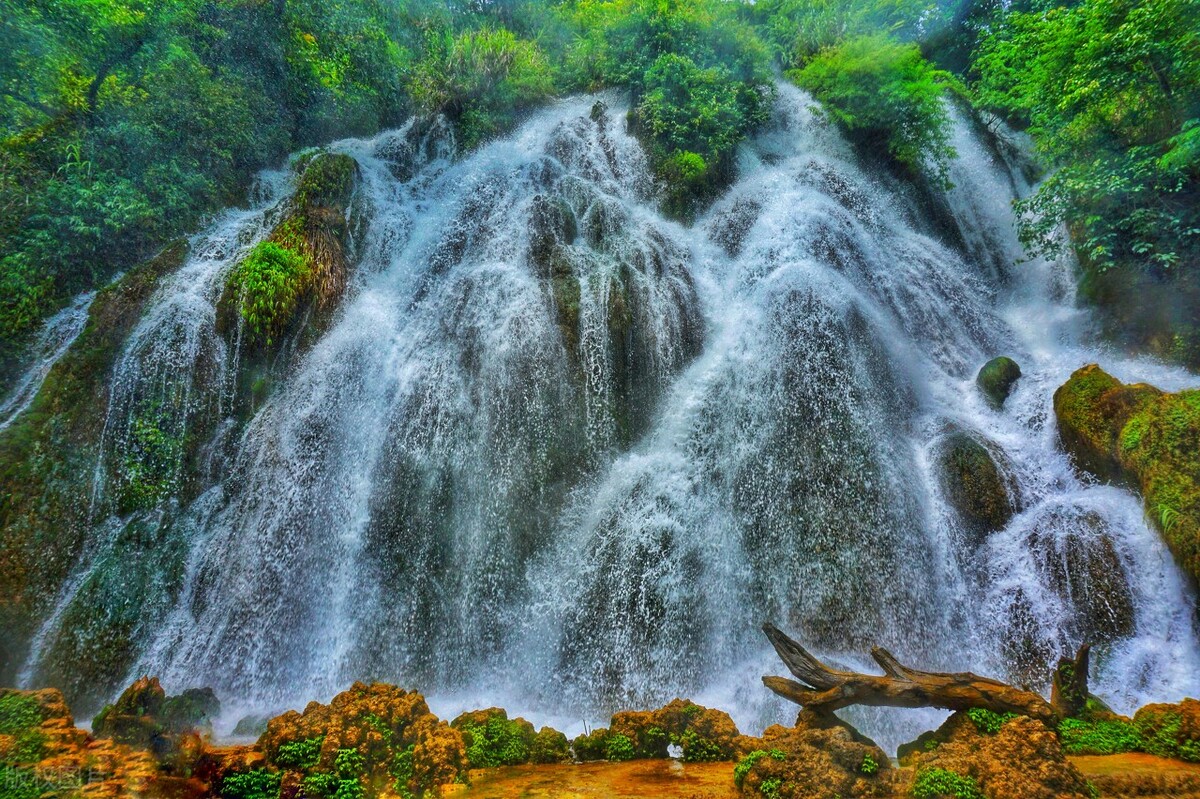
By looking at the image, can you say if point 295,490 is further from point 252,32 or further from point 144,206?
point 252,32

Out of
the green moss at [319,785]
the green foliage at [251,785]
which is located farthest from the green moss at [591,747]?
the green foliage at [251,785]

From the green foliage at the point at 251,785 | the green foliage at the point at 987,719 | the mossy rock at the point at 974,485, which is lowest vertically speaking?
the green foliage at the point at 987,719

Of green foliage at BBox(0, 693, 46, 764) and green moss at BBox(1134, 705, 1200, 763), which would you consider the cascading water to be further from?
green foliage at BBox(0, 693, 46, 764)

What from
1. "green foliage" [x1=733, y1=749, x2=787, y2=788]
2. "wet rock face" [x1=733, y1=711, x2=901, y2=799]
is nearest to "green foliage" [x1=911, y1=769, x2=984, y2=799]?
"wet rock face" [x1=733, y1=711, x2=901, y2=799]

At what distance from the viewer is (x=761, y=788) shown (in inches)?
168

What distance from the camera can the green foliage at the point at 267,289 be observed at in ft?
34.0

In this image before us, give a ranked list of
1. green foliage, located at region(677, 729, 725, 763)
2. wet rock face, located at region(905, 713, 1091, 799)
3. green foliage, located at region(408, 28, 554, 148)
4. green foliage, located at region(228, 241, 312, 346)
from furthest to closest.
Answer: green foliage, located at region(408, 28, 554, 148) → green foliage, located at region(228, 241, 312, 346) → green foliage, located at region(677, 729, 725, 763) → wet rock face, located at region(905, 713, 1091, 799)

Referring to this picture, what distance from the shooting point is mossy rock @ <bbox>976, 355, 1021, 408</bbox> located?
10117 millimetres

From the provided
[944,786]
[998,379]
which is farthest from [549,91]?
[944,786]

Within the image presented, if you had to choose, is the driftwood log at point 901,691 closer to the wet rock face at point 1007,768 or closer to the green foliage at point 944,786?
the wet rock face at point 1007,768

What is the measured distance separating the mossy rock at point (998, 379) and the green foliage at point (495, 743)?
981 centimetres

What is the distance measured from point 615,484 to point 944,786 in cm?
597

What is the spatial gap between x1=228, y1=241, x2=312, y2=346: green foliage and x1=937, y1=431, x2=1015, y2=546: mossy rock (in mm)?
12156

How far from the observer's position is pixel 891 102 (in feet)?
49.5
